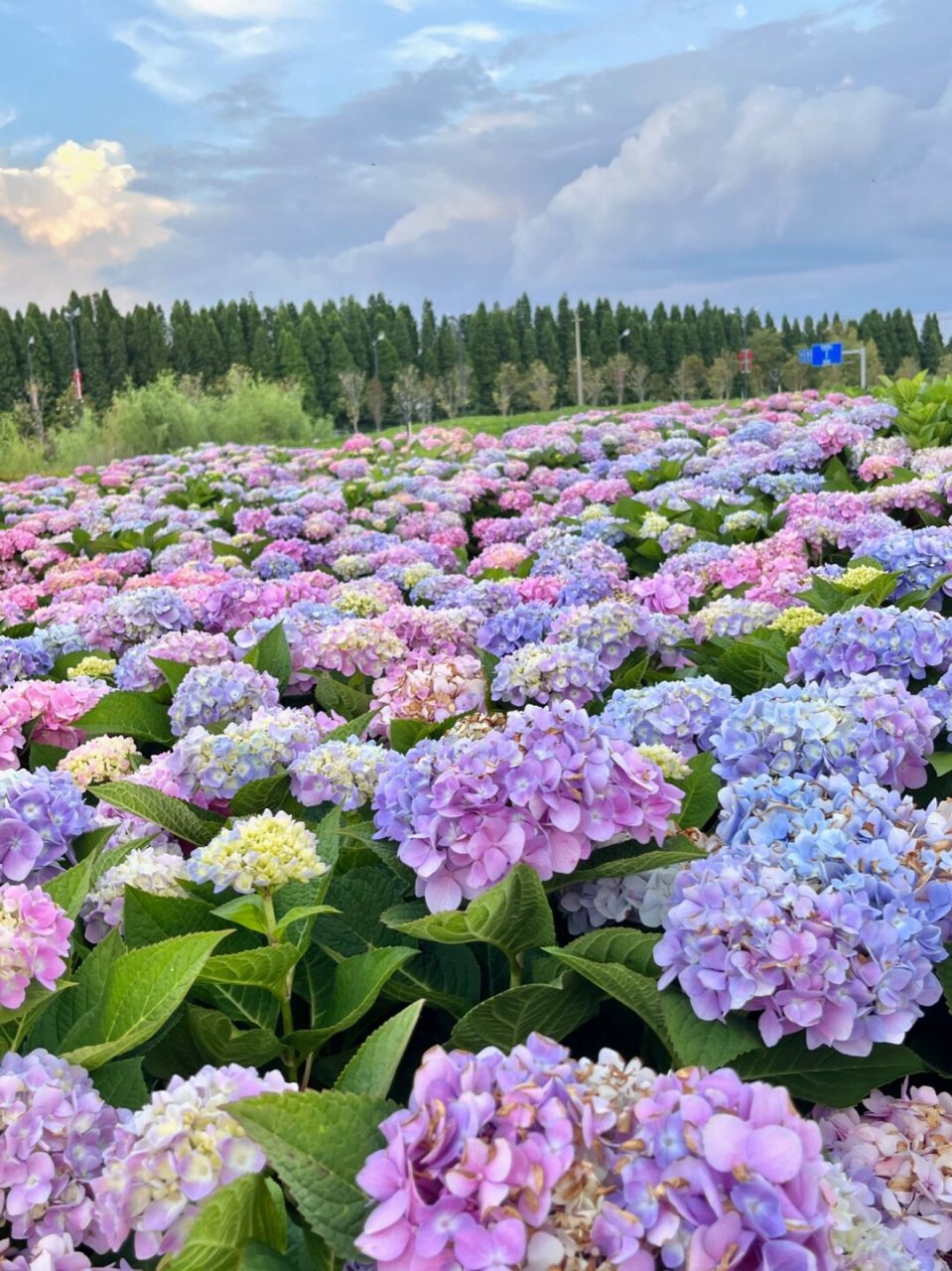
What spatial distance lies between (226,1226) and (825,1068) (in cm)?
73

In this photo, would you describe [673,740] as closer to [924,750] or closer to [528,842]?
[924,750]

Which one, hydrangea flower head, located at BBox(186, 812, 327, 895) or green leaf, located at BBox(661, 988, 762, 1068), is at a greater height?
hydrangea flower head, located at BBox(186, 812, 327, 895)

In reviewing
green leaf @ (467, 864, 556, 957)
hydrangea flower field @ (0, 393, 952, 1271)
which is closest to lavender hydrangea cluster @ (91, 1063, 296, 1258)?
hydrangea flower field @ (0, 393, 952, 1271)

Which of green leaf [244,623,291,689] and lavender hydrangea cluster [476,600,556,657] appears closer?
green leaf [244,623,291,689]

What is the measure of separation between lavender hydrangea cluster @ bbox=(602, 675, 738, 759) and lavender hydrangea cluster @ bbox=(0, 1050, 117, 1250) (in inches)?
45.9

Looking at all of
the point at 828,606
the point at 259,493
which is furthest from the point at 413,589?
the point at 259,493

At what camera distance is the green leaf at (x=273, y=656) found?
294 centimetres

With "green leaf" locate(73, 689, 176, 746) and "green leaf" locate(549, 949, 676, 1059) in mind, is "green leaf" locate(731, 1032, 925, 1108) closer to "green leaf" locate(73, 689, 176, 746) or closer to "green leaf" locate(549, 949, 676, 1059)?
"green leaf" locate(549, 949, 676, 1059)

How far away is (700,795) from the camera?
6.07 feet

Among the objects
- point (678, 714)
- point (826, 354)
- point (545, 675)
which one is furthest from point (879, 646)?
point (826, 354)

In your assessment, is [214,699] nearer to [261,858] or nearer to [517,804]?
[261,858]

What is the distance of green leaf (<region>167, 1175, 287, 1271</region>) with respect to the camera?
95 centimetres

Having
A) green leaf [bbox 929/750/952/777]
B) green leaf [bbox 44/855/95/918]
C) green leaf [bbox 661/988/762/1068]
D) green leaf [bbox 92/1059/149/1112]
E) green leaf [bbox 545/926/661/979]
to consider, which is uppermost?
green leaf [bbox 44/855/95/918]

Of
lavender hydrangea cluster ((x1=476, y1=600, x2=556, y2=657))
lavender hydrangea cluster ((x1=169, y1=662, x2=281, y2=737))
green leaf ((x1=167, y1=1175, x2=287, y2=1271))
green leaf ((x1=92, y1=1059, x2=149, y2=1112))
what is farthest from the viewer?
lavender hydrangea cluster ((x1=476, y1=600, x2=556, y2=657))
